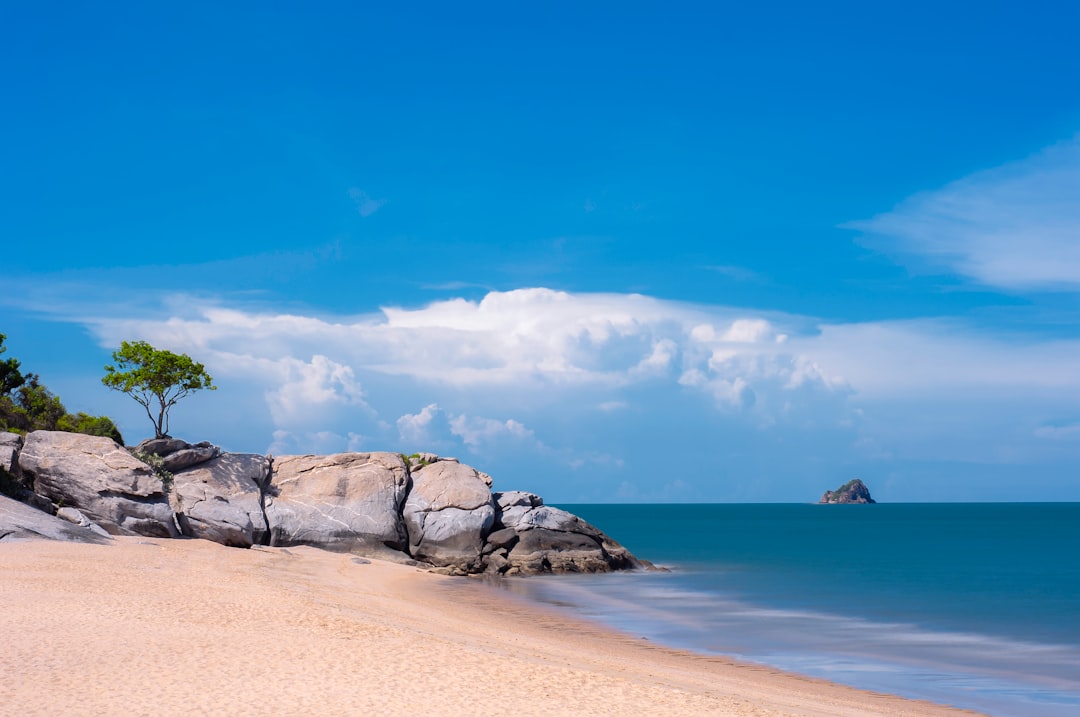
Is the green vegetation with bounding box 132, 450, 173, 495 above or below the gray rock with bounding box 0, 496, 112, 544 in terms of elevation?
above

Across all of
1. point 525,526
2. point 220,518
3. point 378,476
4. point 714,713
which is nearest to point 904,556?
point 525,526

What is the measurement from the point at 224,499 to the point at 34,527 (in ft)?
44.0

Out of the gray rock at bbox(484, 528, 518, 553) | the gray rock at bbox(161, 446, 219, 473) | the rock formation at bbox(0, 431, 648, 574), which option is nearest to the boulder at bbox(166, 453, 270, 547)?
the rock formation at bbox(0, 431, 648, 574)

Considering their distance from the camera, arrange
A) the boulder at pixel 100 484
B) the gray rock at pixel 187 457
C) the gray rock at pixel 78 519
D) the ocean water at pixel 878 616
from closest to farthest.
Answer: the ocean water at pixel 878 616 → the gray rock at pixel 78 519 → the boulder at pixel 100 484 → the gray rock at pixel 187 457

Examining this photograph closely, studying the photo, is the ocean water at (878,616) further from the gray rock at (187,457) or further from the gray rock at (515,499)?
the gray rock at (187,457)

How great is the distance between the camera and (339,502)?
49.4 metres

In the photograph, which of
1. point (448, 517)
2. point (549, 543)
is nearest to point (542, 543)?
point (549, 543)

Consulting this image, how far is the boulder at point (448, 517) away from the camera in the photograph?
49469mm

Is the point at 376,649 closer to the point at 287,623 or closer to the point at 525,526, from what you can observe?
the point at 287,623

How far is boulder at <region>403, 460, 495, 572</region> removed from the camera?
49.5 m

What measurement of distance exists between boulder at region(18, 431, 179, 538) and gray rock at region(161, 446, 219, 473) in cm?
478

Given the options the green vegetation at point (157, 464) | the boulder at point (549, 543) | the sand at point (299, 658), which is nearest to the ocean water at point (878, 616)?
the boulder at point (549, 543)

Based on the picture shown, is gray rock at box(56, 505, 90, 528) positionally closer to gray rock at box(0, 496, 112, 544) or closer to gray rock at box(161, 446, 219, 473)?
gray rock at box(0, 496, 112, 544)

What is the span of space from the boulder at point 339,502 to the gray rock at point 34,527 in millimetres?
13185
